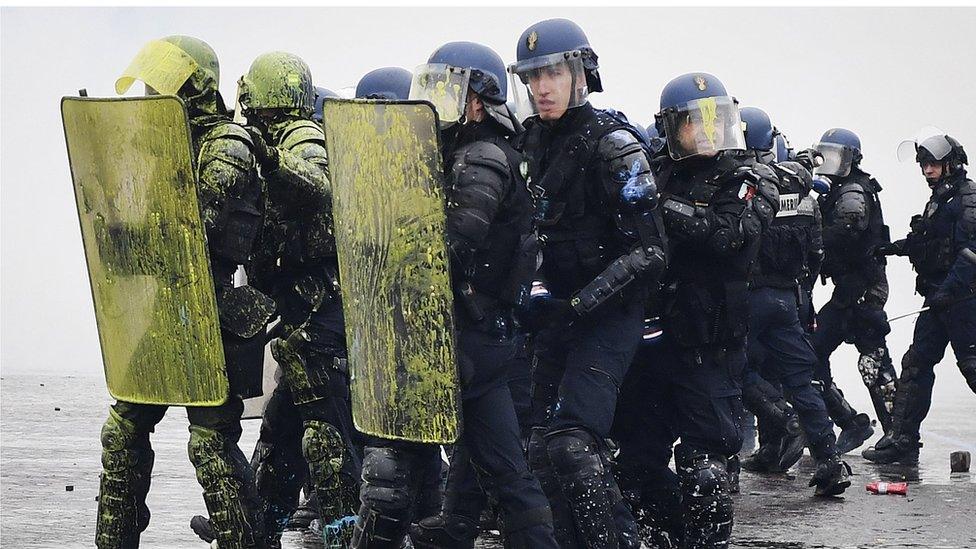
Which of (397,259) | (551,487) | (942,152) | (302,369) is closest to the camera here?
(397,259)

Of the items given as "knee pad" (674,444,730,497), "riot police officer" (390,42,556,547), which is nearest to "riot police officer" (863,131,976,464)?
"knee pad" (674,444,730,497)

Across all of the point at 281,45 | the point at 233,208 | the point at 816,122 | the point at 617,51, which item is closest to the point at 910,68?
the point at 816,122

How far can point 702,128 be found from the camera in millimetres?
5875

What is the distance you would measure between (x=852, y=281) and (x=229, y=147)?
542cm

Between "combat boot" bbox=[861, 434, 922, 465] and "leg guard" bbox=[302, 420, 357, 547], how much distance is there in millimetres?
4581

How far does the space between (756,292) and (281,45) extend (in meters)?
8.76

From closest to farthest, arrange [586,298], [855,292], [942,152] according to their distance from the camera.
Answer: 1. [586,298]
2. [942,152]
3. [855,292]

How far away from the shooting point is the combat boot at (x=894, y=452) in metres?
9.24

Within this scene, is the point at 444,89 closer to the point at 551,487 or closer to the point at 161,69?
the point at 161,69

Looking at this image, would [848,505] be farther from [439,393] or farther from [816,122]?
[816,122]

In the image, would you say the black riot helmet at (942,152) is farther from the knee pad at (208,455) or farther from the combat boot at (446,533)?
the knee pad at (208,455)

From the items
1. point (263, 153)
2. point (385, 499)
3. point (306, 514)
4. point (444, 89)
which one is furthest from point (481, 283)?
point (306, 514)

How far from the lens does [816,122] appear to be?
52.4 feet

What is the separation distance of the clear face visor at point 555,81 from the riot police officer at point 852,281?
13.0ft
